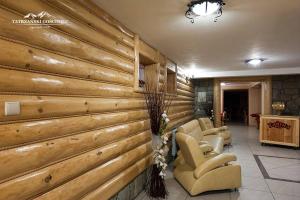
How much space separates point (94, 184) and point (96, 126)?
561 millimetres

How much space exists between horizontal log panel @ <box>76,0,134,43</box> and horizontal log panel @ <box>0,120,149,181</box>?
109 centimetres

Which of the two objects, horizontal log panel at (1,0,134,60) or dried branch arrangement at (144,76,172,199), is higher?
horizontal log panel at (1,0,134,60)

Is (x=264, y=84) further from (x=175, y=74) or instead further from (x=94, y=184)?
(x=94, y=184)

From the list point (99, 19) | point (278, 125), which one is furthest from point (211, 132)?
point (99, 19)

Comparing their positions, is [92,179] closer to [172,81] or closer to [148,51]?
[148,51]

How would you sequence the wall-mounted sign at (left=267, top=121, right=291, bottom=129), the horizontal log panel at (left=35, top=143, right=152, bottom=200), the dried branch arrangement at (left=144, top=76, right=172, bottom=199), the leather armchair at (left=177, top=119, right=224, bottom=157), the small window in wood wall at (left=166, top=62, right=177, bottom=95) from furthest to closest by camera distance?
the wall-mounted sign at (left=267, top=121, right=291, bottom=129), the small window in wood wall at (left=166, top=62, right=177, bottom=95), the leather armchair at (left=177, top=119, right=224, bottom=157), the dried branch arrangement at (left=144, top=76, right=172, bottom=199), the horizontal log panel at (left=35, top=143, right=152, bottom=200)

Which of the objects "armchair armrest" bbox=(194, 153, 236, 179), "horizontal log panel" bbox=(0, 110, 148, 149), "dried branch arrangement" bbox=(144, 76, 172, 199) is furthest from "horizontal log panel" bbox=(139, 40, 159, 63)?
"armchair armrest" bbox=(194, 153, 236, 179)

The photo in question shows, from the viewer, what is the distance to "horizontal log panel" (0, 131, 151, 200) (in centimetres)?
127

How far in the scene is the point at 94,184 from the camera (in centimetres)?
205

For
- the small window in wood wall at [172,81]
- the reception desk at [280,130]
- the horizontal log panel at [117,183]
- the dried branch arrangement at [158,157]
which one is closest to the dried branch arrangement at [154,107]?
the dried branch arrangement at [158,157]

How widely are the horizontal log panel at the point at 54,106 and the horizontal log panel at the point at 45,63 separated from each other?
204 mm

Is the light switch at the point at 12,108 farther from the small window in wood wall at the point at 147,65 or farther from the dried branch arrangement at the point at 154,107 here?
the small window in wood wall at the point at 147,65

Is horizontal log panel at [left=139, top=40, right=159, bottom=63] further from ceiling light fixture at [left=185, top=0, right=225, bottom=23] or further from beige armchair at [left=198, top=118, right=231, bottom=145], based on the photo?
beige armchair at [left=198, top=118, right=231, bottom=145]

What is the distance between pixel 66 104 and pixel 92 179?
31.3 inches
